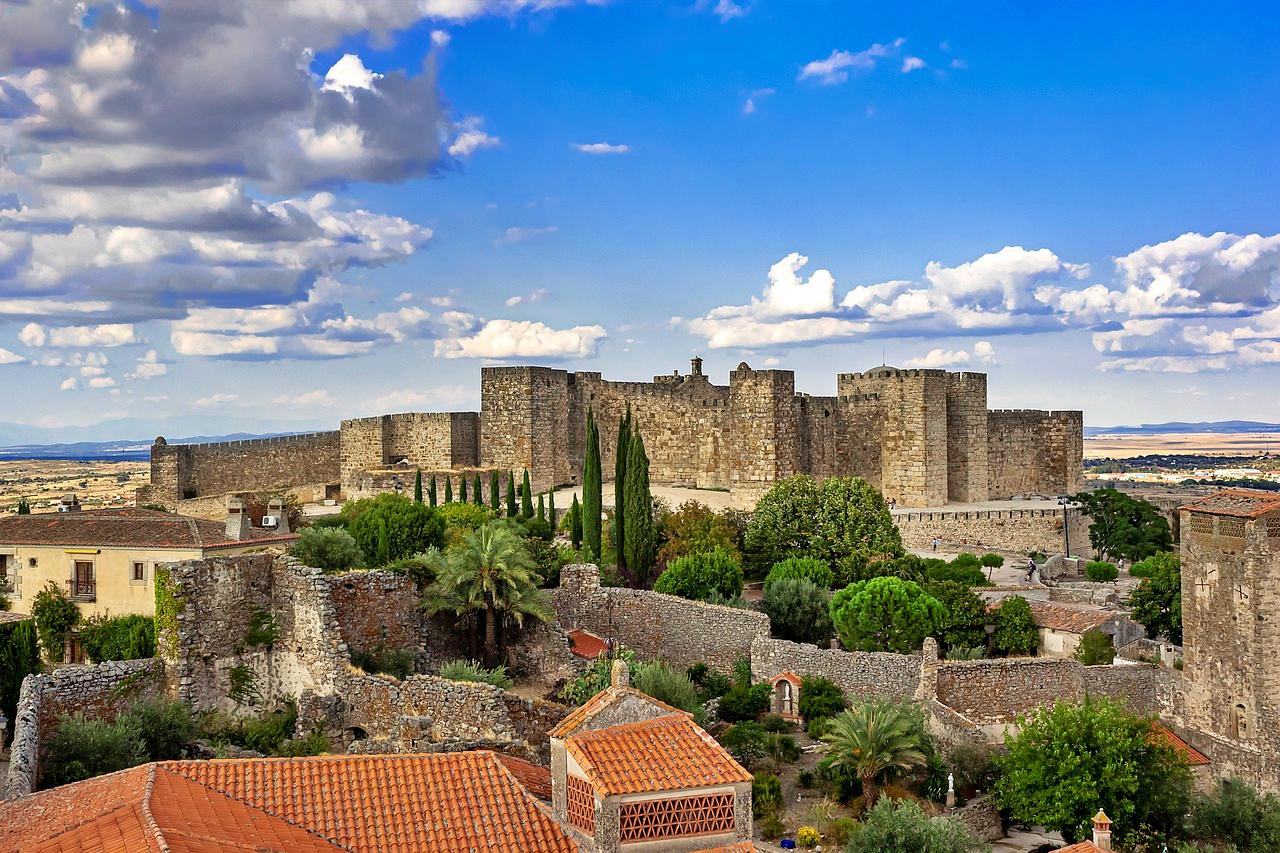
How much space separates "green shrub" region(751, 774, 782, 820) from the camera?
672 inches

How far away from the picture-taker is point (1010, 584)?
33.7 metres

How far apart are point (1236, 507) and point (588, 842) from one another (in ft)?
49.3

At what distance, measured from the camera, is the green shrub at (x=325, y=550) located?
835 inches

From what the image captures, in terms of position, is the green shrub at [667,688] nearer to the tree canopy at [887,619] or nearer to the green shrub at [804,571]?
the tree canopy at [887,619]

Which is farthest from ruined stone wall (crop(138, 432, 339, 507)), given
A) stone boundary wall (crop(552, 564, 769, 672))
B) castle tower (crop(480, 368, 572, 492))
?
stone boundary wall (crop(552, 564, 769, 672))

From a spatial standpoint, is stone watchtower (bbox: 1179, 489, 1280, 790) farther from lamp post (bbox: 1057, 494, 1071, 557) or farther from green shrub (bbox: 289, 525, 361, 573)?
lamp post (bbox: 1057, 494, 1071, 557)

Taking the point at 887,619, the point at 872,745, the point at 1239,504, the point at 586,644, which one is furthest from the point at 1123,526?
the point at 872,745

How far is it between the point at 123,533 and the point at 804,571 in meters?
15.0

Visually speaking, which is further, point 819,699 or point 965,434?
point 965,434

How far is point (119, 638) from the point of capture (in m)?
19.1

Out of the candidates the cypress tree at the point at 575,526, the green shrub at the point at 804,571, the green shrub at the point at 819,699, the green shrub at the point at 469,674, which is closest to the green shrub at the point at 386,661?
the green shrub at the point at 469,674

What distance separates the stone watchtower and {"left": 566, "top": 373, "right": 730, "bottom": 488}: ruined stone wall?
20.8 m

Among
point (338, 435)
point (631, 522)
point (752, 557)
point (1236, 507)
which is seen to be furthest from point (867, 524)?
point (338, 435)

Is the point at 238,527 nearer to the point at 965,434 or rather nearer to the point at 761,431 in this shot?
the point at 761,431
